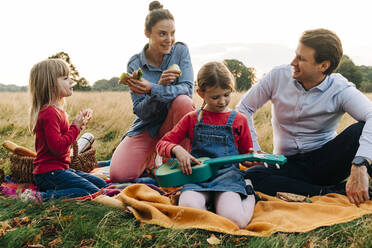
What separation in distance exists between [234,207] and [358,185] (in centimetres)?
102

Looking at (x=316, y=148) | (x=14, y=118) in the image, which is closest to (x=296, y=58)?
(x=316, y=148)

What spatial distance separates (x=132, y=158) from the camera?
4039 millimetres

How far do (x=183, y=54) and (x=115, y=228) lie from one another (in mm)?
2211

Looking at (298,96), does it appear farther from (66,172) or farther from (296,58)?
(66,172)

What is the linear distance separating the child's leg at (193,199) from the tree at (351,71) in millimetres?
25013

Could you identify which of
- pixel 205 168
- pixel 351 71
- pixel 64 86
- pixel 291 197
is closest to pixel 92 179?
pixel 64 86

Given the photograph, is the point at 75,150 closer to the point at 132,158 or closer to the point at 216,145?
the point at 132,158

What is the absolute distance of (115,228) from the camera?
2547mm

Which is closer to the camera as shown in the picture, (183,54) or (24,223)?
(24,223)

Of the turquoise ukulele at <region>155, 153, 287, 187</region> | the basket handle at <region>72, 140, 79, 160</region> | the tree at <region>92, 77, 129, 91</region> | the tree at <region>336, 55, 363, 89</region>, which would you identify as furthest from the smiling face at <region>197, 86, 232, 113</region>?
the tree at <region>336, 55, 363, 89</region>

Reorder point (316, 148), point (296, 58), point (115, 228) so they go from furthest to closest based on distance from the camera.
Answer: point (316, 148)
point (296, 58)
point (115, 228)

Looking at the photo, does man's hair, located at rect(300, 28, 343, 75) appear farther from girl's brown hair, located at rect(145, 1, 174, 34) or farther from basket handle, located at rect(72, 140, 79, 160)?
basket handle, located at rect(72, 140, 79, 160)

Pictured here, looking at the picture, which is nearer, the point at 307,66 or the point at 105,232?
the point at 105,232

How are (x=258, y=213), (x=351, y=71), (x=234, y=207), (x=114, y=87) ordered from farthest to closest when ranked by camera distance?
(x=351, y=71) → (x=114, y=87) → (x=258, y=213) → (x=234, y=207)
